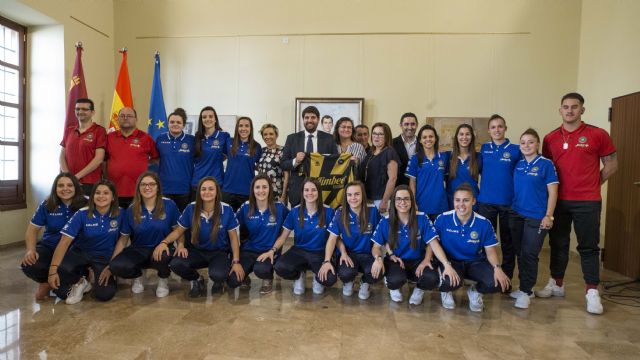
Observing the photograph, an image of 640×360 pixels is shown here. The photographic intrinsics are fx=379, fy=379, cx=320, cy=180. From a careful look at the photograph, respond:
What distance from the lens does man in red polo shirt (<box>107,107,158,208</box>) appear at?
3758 mm

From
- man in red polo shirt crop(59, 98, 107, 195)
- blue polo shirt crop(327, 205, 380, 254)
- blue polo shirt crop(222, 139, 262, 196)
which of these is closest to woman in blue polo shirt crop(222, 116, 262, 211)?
blue polo shirt crop(222, 139, 262, 196)

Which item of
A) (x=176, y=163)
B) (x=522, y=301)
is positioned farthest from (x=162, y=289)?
(x=522, y=301)

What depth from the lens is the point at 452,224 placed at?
3158mm

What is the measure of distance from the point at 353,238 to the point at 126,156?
2.38 m

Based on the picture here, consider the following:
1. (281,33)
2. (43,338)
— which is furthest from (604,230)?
(43,338)

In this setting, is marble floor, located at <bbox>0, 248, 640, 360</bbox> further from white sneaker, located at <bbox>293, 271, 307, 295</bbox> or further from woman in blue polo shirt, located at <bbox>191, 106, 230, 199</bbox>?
woman in blue polo shirt, located at <bbox>191, 106, 230, 199</bbox>

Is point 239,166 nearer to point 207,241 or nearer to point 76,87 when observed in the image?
point 207,241

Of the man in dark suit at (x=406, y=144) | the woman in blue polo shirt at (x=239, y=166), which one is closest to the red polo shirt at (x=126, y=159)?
the woman in blue polo shirt at (x=239, y=166)

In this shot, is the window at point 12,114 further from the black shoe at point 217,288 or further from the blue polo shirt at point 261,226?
the blue polo shirt at point 261,226

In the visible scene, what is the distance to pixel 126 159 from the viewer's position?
377 cm

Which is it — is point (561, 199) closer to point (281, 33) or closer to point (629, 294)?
point (629, 294)

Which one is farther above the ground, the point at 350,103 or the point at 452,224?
the point at 350,103

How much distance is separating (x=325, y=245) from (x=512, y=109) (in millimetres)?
3984

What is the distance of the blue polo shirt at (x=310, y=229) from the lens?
342 cm
